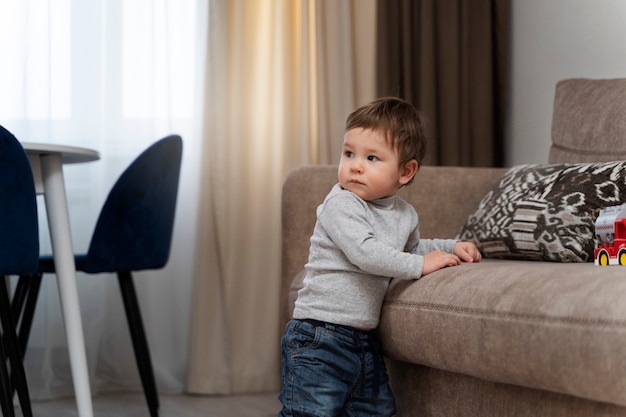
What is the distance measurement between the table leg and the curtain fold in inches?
53.5

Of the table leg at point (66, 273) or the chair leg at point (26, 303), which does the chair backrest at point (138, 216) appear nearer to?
the table leg at point (66, 273)

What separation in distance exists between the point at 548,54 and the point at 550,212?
1.19m

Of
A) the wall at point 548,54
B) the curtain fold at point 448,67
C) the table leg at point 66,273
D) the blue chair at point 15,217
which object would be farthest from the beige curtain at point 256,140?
the blue chair at point 15,217

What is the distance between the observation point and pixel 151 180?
2.44 metres

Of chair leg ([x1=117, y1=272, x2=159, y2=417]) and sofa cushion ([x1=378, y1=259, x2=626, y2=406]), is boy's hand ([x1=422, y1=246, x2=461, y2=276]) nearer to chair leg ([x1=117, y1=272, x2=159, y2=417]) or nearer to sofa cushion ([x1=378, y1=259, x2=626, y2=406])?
sofa cushion ([x1=378, y1=259, x2=626, y2=406])

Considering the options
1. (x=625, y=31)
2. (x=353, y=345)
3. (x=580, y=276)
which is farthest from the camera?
(x=625, y=31)

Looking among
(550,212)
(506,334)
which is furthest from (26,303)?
(506,334)

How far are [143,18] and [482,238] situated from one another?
161cm

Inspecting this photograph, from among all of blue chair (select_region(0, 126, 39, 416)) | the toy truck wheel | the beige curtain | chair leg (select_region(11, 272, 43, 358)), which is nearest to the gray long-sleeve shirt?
the toy truck wheel

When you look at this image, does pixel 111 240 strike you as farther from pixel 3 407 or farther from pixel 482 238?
pixel 482 238

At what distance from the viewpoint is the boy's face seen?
1.69 m

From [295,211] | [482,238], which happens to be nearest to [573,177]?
[482,238]

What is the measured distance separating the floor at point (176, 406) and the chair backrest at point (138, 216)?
0.51 metres

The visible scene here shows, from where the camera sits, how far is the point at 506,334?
54.1 inches
